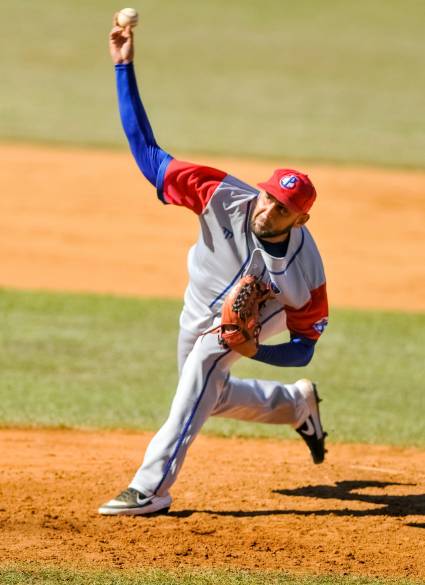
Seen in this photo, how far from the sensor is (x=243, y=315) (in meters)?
5.57

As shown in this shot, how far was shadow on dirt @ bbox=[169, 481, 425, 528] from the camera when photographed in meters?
6.07

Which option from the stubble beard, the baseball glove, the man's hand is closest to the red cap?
the stubble beard

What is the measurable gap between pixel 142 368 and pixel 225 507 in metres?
3.04

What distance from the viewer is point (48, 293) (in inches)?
433

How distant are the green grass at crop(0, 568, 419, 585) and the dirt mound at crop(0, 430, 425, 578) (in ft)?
0.39

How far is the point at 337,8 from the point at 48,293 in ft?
64.0

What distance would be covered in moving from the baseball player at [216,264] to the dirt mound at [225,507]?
0.30 m

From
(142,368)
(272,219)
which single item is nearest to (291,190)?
(272,219)

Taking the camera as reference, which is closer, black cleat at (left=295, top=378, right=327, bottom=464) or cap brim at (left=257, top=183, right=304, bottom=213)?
cap brim at (left=257, top=183, right=304, bottom=213)

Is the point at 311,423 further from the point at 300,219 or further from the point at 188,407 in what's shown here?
the point at 300,219

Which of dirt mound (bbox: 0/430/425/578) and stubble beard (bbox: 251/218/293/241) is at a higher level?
stubble beard (bbox: 251/218/293/241)

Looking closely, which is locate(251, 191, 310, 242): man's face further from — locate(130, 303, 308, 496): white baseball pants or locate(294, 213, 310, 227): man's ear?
locate(130, 303, 308, 496): white baseball pants

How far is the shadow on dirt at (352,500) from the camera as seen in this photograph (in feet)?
19.9

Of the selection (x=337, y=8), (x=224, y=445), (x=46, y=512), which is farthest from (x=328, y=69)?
(x=46, y=512)
